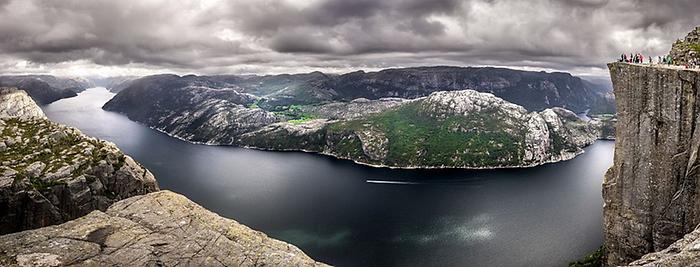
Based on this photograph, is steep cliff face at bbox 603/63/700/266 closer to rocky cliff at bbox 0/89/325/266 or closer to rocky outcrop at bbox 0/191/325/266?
rocky cliff at bbox 0/89/325/266

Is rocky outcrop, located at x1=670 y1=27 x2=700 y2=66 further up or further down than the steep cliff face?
further up

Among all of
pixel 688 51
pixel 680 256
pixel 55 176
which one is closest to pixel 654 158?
pixel 688 51

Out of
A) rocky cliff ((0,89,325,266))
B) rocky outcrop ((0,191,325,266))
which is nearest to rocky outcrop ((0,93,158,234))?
rocky cliff ((0,89,325,266))

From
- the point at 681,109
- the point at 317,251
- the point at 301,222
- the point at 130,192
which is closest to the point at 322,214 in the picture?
the point at 301,222

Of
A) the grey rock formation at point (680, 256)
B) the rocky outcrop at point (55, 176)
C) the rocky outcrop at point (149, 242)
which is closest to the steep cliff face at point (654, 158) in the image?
the grey rock formation at point (680, 256)

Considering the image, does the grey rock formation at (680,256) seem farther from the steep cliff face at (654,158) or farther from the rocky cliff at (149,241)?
the rocky cliff at (149,241)
